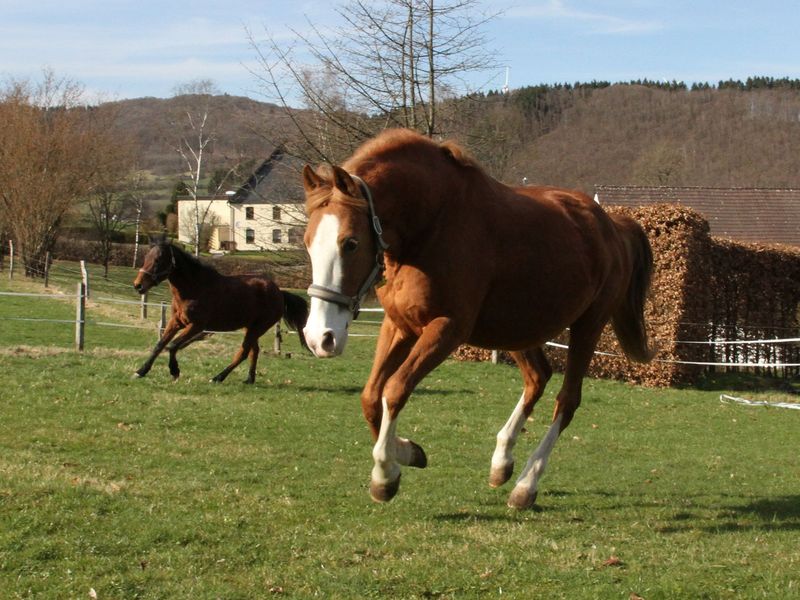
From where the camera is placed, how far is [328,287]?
16.3 feet

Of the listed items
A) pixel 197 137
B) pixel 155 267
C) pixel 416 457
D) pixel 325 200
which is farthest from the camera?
pixel 197 137

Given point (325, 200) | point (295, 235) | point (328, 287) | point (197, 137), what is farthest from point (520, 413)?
point (197, 137)

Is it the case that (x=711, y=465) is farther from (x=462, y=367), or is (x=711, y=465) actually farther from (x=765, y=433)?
(x=462, y=367)

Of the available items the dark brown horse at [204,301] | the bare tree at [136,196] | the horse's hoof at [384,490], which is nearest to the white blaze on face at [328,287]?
the horse's hoof at [384,490]

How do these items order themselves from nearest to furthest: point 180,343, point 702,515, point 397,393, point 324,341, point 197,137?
point 324,341 → point 397,393 → point 702,515 → point 180,343 → point 197,137

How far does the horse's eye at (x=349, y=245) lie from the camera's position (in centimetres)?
497

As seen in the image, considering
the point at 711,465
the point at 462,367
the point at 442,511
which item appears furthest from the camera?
the point at 462,367

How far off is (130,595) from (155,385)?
8632 mm

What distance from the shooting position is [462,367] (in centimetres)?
1873

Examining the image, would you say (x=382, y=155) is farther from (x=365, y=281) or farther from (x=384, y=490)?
(x=384, y=490)

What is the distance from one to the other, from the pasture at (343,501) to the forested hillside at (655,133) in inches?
1746

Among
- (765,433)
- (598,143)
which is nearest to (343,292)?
(765,433)

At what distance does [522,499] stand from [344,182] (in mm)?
2786

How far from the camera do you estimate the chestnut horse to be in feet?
16.5
